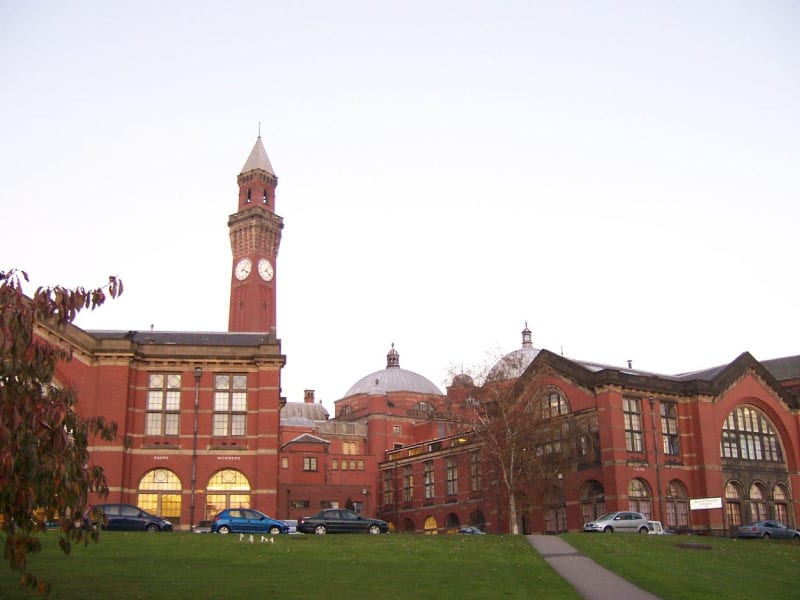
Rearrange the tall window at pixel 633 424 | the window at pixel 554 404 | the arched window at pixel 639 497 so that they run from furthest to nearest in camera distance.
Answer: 1. the window at pixel 554 404
2. the tall window at pixel 633 424
3. the arched window at pixel 639 497

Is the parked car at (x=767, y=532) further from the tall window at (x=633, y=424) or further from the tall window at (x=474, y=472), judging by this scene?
the tall window at (x=474, y=472)

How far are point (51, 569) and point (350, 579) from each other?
26.9 ft

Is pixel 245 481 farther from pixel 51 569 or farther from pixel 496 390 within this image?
pixel 51 569

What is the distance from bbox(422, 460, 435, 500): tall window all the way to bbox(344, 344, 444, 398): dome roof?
80.0 ft

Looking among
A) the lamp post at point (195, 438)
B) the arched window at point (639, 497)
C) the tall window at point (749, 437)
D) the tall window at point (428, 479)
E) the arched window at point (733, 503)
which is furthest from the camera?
the tall window at point (428, 479)

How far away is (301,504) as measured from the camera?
279 ft

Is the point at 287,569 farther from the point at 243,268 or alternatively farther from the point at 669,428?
the point at 243,268

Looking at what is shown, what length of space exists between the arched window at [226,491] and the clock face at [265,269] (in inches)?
1757

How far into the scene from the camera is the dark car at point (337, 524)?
139 ft

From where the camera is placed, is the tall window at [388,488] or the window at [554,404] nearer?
the window at [554,404]

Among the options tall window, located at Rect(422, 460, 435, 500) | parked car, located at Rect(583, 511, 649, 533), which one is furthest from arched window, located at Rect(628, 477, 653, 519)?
tall window, located at Rect(422, 460, 435, 500)

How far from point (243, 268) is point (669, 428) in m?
49.6

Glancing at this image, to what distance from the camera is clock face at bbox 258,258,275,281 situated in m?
93.4

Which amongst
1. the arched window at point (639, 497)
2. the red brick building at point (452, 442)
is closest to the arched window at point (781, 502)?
the red brick building at point (452, 442)
